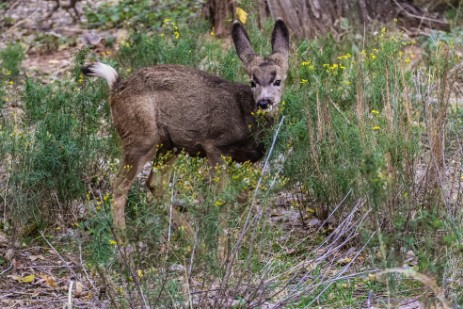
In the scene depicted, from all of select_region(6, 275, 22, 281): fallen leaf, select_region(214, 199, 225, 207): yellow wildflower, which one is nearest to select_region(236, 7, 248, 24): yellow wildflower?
select_region(6, 275, 22, 281): fallen leaf

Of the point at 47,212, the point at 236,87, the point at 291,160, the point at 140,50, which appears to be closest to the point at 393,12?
the point at 140,50

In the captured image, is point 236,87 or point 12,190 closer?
point 12,190

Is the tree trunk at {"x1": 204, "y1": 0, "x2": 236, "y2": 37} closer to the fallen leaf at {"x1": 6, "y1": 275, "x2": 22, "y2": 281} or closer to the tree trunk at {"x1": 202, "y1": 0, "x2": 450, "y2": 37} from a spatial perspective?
the tree trunk at {"x1": 202, "y1": 0, "x2": 450, "y2": 37}

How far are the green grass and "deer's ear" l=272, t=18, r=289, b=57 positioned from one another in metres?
0.21

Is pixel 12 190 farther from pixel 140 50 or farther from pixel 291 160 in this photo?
pixel 140 50

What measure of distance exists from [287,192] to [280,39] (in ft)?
4.28

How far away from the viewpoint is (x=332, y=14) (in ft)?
36.5

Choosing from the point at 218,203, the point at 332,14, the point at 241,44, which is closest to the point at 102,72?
the point at 241,44

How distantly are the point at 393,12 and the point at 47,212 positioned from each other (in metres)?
6.24

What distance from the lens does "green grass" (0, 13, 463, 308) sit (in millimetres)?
4656

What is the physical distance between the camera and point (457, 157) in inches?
257

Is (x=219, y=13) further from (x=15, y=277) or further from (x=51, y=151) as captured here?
(x=15, y=277)

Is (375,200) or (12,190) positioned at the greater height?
(375,200)

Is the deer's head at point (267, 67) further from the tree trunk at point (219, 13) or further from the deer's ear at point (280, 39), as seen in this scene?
the tree trunk at point (219, 13)
